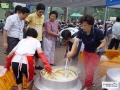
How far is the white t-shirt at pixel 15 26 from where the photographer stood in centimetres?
724

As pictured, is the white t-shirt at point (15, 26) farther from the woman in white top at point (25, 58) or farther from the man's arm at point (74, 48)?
the man's arm at point (74, 48)

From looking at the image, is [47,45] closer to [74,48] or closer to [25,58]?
[74,48]

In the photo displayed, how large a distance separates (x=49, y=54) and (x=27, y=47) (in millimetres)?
3605

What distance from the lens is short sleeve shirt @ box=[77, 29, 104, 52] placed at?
627 cm

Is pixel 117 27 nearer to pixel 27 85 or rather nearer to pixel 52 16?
pixel 52 16

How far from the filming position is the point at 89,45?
6.41 m

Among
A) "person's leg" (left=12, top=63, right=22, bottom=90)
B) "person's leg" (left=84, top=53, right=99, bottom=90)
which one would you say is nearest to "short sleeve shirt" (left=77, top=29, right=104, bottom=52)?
"person's leg" (left=84, top=53, right=99, bottom=90)

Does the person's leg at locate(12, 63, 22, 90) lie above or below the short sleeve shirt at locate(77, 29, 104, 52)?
below

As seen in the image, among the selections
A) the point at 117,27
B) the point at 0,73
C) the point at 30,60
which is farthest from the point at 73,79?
the point at 117,27

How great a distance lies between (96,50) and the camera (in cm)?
637

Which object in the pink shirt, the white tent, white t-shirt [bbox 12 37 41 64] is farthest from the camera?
the white tent

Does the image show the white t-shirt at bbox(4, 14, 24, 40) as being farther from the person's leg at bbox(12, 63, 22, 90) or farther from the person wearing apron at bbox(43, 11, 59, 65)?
the person wearing apron at bbox(43, 11, 59, 65)

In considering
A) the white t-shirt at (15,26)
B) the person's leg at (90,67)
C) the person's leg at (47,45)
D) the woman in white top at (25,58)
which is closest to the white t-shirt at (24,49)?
the woman in white top at (25,58)

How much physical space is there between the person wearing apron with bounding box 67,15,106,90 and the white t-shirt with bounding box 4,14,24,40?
64.1 inches
